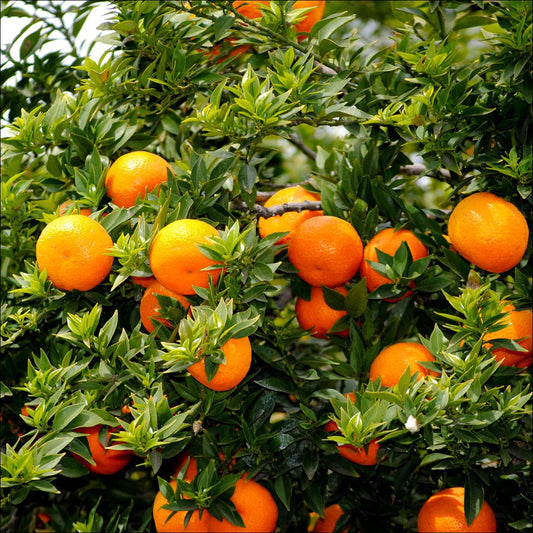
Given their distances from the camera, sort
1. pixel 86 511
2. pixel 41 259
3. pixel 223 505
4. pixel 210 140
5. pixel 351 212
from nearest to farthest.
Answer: pixel 223 505
pixel 41 259
pixel 351 212
pixel 86 511
pixel 210 140

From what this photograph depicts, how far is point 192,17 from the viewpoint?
1596 millimetres

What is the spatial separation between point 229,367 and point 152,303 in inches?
11.2

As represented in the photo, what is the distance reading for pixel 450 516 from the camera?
138cm

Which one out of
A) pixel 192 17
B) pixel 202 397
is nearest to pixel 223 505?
pixel 202 397

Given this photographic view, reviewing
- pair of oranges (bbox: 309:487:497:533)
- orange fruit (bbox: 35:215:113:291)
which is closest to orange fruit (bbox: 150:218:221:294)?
orange fruit (bbox: 35:215:113:291)

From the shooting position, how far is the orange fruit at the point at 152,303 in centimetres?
138

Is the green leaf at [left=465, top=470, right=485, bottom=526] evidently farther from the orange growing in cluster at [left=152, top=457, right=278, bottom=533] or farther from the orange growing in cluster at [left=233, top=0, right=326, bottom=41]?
the orange growing in cluster at [left=233, top=0, right=326, bottom=41]

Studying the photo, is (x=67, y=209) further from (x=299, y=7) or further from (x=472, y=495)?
(x=472, y=495)

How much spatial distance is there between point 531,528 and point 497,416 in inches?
16.7

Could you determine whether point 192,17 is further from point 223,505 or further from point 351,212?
point 223,505

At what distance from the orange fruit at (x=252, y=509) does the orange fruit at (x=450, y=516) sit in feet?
1.07

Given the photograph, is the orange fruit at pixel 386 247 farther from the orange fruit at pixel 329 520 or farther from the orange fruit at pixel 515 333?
the orange fruit at pixel 329 520

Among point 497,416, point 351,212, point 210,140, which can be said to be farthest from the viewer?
point 210,140

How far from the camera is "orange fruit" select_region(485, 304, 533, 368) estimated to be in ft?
4.64
